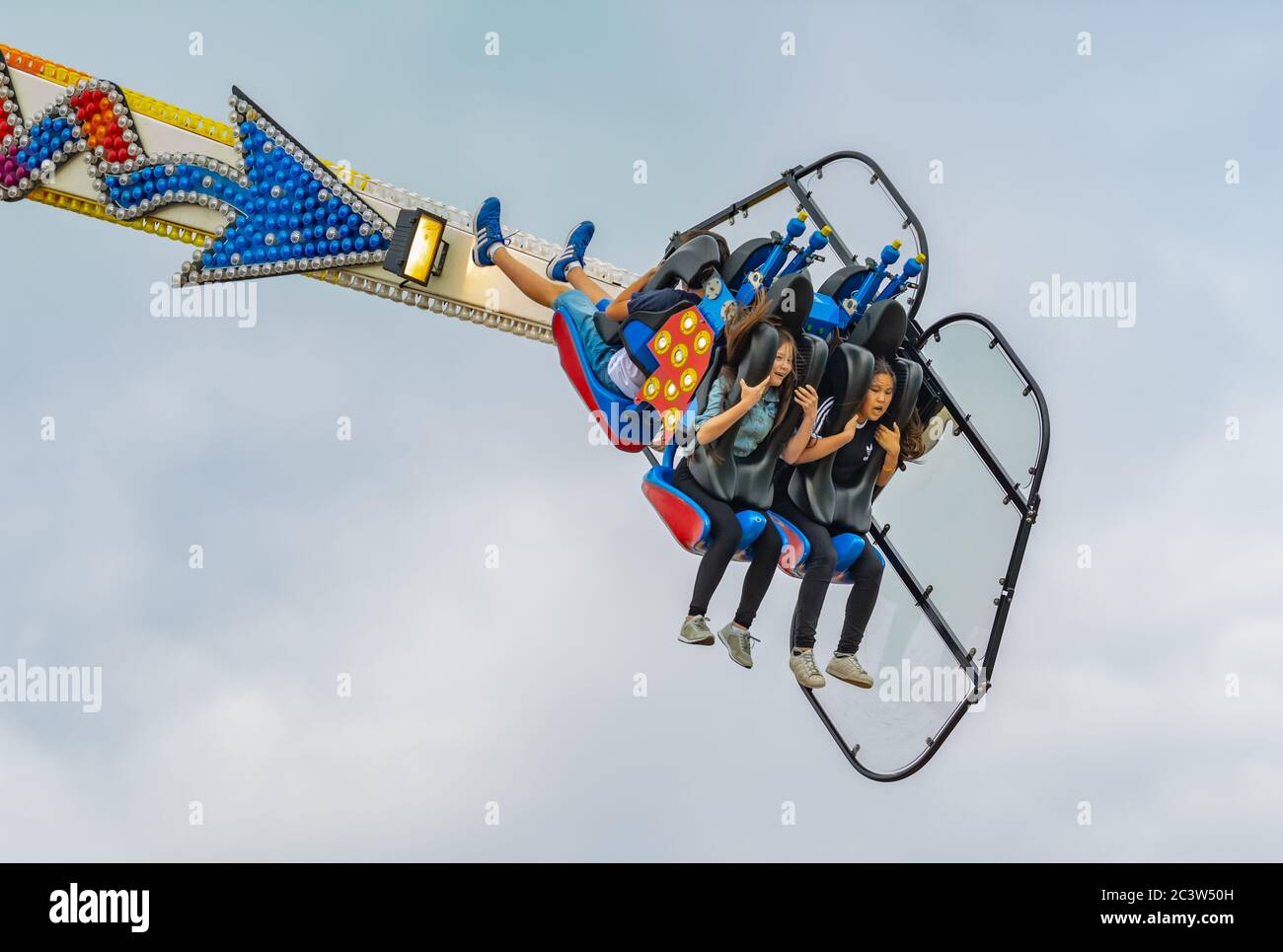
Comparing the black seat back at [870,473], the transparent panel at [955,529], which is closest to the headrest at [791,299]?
the black seat back at [870,473]

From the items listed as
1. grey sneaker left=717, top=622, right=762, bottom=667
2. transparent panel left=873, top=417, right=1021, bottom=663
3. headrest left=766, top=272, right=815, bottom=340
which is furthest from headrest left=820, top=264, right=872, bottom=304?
grey sneaker left=717, top=622, right=762, bottom=667

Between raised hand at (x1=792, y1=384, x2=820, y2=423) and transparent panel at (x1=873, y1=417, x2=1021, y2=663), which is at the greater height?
raised hand at (x1=792, y1=384, x2=820, y2=423)

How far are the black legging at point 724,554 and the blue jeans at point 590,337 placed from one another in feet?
2.93

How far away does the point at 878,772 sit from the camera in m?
12.5

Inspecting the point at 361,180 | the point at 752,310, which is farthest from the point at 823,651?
the point at 361,180

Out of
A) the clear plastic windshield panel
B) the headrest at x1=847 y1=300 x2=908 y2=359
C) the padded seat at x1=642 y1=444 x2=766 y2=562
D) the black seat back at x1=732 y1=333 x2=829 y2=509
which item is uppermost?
the headrest at x1=847 y1=300 x2=908 y2=359

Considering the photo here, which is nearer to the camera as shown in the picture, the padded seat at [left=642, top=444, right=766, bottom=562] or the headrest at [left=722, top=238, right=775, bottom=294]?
the padded seat at [left=642, top=444, right=766, bottom=562]

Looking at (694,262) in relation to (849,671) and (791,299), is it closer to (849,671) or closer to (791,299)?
(791,299)

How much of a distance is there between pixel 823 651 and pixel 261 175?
16.5ft

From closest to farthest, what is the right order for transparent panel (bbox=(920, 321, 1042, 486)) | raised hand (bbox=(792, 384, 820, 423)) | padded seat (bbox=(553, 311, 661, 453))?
raised hand (bbox=(792, 384, 820, 423))
transparent panel (bbox=(920, 321, 1042, 486))
padded seat (bbox=(553, 311, 661, 453))

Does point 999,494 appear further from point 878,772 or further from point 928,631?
point 878,772

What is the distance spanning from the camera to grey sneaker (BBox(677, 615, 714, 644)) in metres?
11.5

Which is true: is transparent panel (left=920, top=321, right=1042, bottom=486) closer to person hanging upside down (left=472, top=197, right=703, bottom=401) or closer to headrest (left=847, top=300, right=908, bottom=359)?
headrest (left=847, top=300, right=908, bottom=359)

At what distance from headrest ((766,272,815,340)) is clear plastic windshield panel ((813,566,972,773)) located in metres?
1.94
